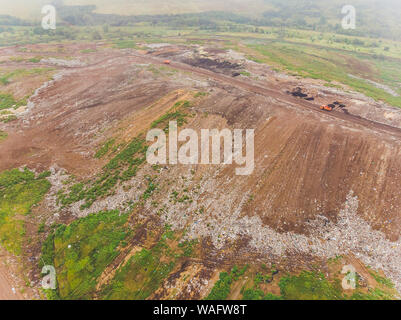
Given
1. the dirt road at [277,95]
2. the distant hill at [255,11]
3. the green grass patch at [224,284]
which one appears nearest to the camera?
the green grass patch at [224,284]

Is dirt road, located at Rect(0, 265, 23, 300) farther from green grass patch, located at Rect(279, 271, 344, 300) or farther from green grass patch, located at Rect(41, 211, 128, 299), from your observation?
green grass patch, located at Rect(279, 271, 344, 300)

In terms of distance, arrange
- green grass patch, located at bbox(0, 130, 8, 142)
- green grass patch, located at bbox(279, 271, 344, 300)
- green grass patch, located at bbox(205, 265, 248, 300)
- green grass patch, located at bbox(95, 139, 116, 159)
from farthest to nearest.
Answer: green grass patch, located at bbox(0, 130, 8, 142) → green grass patch, located at bbox(95, 139, 116, 159) → green grass patch, located at bbox(205, 265, 248, 300) → green grass patch, located at bbox(279, 271, 344, 300)

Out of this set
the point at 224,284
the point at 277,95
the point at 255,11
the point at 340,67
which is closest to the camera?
the point at 224,284

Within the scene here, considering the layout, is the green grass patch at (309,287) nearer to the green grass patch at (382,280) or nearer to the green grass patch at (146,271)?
the green grass patch at (382,280)

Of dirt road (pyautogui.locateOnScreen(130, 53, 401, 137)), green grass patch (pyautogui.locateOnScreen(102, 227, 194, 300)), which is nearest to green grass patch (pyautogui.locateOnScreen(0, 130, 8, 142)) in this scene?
green grass patch (pyautogui.locateOnScreen(102, 227, 194, 300))

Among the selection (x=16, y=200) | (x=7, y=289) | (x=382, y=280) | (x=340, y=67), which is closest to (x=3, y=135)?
(x=16, y=200)

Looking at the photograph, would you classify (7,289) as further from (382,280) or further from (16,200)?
(382,280)

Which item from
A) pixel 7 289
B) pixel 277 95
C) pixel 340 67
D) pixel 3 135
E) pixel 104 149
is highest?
pixel 340 67

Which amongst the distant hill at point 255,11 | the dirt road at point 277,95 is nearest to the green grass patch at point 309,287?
the dirt road at point 277,95

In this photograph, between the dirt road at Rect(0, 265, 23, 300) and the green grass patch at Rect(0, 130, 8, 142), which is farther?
the green grass patch at Rect(0, 130, 8, 142)

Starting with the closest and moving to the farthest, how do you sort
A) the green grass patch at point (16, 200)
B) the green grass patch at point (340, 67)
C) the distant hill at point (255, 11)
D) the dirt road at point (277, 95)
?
the green grass patch at point (16, 200) → the dirt road at point (277, 95) → the green grass patch at point (340, 67) → the distant hill at point (255, 11)

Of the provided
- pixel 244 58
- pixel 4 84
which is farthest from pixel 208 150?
pixel 4 84
